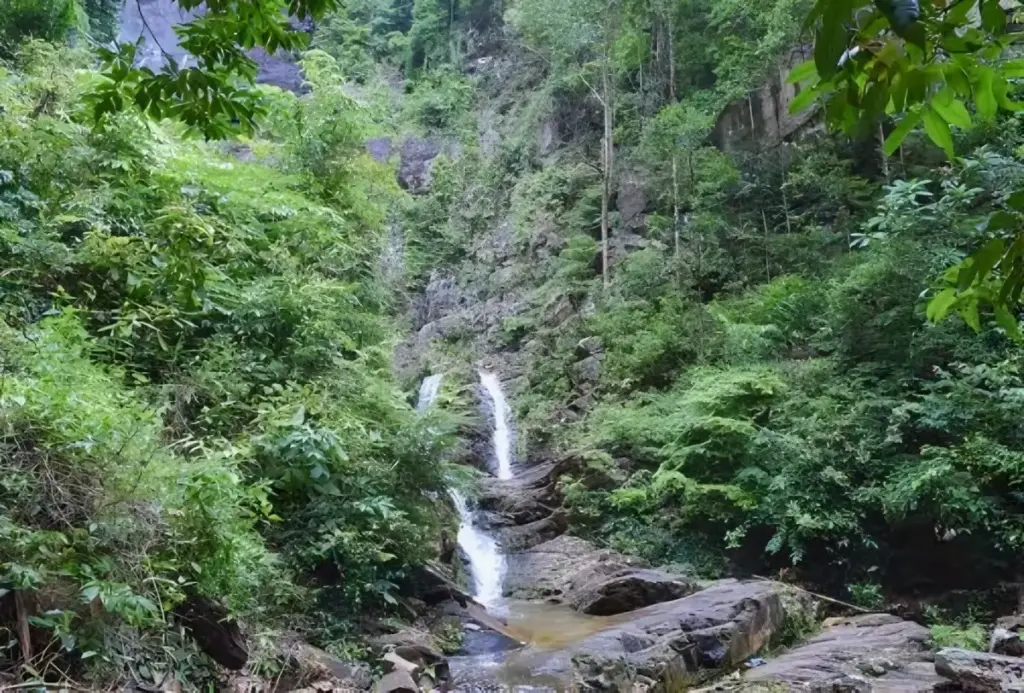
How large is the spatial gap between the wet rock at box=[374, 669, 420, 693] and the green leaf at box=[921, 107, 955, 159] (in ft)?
17.3

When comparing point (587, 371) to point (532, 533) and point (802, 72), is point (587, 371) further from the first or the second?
point (802, 72)

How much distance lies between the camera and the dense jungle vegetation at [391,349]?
367 cm

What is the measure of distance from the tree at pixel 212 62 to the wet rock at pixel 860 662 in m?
6.36

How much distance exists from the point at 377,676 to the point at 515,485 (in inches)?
399

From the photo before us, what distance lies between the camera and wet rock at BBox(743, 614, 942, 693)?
6.09m

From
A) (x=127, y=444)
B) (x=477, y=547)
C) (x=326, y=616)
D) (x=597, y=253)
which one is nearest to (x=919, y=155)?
(x=597, y=253)

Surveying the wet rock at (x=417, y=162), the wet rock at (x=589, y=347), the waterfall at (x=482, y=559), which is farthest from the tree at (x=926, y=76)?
the wet rock at (x=417, y=162)

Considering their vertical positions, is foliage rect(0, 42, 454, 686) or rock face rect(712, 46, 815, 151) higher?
rock face rect(712, 46, 815, 151)

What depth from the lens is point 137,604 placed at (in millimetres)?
3463

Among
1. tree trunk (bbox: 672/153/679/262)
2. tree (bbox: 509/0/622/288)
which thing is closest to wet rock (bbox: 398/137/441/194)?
tree (bbox: 509/0/622/288)

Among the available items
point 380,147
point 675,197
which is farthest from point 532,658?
point 380,147

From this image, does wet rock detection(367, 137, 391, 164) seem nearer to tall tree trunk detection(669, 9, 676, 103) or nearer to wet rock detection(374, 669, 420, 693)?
tall tree trunk detection(669, 9, 676, 103)

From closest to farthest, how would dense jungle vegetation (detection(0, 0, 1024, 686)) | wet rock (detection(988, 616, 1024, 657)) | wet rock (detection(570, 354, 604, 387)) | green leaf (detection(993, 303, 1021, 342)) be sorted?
green leaf (detection(993, 303, 1021, 342)) < dense jungle vegetation (detection(0, 0, 1024, 686)) < wet rock (detection(988, 616, 1024, 657)) < wet rock (detection(570, 354, 604, 387))

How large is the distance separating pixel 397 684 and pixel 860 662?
4449mm
